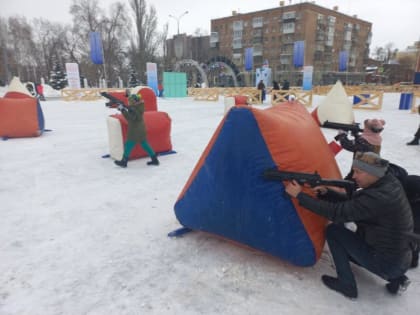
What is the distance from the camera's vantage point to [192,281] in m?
2.13

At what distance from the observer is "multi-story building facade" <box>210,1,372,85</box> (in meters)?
48.1

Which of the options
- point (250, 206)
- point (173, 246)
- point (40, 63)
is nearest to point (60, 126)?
point (173, 246)

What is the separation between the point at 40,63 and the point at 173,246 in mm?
49348

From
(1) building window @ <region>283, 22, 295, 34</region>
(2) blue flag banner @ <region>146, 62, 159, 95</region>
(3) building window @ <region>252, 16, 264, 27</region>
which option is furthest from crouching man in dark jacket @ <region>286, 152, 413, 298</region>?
(3) building window @ <region>252, 16, 264, 27</region>

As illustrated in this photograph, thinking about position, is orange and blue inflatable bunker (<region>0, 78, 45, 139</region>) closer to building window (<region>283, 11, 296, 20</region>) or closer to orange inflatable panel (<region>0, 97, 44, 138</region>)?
orange inflatable panel (<region>0, 97, 44, 138</region>)

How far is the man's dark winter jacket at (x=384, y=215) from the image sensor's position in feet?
5.61

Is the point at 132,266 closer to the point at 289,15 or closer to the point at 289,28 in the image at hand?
the point at 289,28

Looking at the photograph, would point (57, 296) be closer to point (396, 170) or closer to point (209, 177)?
point (209, 177)

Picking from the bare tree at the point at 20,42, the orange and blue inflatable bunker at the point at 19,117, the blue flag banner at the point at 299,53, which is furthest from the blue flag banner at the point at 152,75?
the bare tree at the point at 20,42

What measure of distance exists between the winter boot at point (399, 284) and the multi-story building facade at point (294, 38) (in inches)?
1881

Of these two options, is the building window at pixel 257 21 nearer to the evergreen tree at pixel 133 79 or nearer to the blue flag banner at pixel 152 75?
the evergreen tree at pixel 133 79

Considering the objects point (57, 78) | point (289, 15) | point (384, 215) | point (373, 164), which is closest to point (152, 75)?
point (57, 78)

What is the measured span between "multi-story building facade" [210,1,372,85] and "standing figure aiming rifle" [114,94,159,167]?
45.3 metres

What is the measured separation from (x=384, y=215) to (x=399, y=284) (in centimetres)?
63
